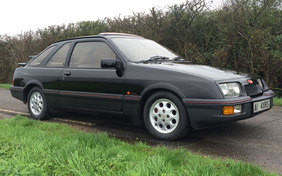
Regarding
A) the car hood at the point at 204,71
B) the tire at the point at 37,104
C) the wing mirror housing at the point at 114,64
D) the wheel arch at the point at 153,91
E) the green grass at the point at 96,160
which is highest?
the wing mirror housing at the point at 114,64

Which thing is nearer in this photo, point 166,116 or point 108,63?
point 166,116

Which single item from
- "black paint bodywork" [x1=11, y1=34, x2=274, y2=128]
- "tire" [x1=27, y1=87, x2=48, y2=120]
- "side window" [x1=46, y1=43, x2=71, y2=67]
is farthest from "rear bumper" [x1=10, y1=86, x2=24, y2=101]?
"side window" [x1=46, y1=43, x2=71, y2=67]

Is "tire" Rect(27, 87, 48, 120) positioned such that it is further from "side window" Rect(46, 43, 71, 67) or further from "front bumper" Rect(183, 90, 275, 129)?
"front bumper" Rect(183, 90, 275, 129)

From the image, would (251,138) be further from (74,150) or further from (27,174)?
(27,174)

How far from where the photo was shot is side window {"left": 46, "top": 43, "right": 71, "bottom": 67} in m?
5.51

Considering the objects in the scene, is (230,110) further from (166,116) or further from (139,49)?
(139,49)

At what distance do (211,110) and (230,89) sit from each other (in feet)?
1.30

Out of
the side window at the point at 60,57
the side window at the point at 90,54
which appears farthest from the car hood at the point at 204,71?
the side window at the point at 60,57

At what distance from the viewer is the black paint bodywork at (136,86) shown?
3725 mm

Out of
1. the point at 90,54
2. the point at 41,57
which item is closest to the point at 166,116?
the point at 90,54

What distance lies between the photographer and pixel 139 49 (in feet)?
15.9

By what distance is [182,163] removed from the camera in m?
2.94

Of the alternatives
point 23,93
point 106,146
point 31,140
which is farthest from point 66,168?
point 23,93

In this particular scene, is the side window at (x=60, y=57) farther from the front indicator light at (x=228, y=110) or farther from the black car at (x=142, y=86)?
the front indicator light at (x=228, y=110)
